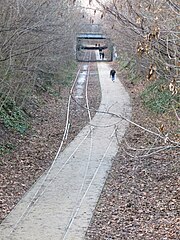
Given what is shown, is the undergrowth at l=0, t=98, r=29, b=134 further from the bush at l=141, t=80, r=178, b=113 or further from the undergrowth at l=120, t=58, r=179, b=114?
the bush at l=141, t=80, r=178, b=113

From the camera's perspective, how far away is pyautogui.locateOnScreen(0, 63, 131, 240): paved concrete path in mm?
10875

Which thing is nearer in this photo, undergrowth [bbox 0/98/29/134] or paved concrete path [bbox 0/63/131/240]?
paved concrete path [bbox 0/63/131/240]

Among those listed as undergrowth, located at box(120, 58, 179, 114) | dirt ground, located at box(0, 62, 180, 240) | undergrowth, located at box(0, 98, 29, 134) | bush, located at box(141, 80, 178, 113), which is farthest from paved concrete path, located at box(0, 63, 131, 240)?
bush, located at box(141, 80, 178, 113)

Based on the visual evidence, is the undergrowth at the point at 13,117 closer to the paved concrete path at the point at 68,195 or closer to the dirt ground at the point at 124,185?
the dirt ground at the point at 124,185

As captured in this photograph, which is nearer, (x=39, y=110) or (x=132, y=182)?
(x=132, y=182)

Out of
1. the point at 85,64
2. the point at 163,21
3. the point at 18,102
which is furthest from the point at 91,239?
the point at 85,64

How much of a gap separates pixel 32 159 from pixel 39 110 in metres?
11.5

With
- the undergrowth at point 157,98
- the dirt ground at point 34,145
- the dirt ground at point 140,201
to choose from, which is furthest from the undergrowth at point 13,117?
the undergrowth at point 157,98

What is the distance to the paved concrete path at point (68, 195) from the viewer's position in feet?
35.7

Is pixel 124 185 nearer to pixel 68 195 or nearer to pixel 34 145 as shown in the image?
pixel 68 195

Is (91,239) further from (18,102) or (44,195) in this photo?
(18,102)

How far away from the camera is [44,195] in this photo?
13578mm

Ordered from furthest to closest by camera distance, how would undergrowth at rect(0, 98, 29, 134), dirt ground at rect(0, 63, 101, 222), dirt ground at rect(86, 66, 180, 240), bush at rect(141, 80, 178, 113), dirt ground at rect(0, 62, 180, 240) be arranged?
1. bush at rect(141, 80, 178, 113)
2. undergrowth at rect(0, 98, 29, 134)
3. dirt ground at rect(0, 63, 101, 222)
4. dirt ground at rect(0, 62, 180, 240)
5. dirt ground at rect(86, 66, 180, 240)

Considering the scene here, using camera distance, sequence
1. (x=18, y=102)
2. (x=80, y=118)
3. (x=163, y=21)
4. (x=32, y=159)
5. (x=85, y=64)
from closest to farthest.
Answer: (x=163, y=21) → (x=32, y=159) → (x=18, y=102) → (x=80, y=118) → (x=85, y=64)
